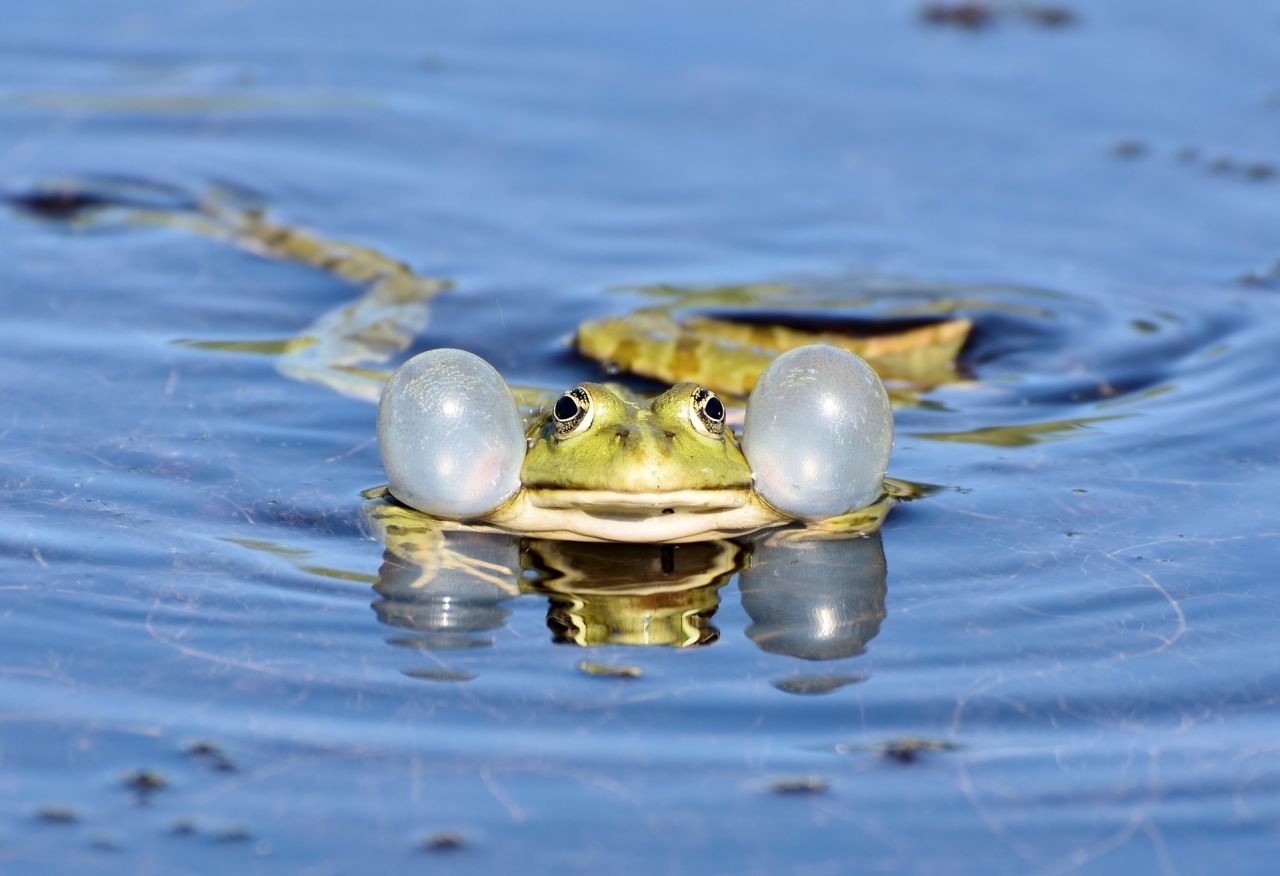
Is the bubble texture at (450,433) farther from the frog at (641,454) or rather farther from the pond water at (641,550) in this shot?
the pond water at (641,550)

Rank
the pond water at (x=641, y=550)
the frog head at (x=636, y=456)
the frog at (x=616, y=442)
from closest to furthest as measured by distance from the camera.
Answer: the pond water at (x=641, y=550)
the frog head at (x=636, y=456)
the frog at (x=616, y=442)

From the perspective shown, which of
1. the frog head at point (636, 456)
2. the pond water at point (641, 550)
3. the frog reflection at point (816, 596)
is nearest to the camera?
the pond water at point (641, 550)

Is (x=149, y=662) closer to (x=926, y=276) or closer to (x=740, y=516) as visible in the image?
(x=740, y=516)

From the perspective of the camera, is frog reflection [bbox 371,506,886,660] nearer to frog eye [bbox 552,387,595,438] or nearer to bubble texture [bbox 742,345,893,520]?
bubble texture [bbox 742,345,893,520]

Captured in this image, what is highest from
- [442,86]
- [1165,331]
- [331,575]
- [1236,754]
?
[442,86]

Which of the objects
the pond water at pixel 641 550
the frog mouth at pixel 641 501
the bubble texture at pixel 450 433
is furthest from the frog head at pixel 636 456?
the pond water at pixel 641 550

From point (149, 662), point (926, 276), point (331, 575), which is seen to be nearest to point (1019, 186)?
point (926, 276)

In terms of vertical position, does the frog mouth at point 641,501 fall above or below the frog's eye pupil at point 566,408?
below

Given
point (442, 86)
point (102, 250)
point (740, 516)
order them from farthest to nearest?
1. point (442, 86)
2. point (102, 250)
3. point (740, 516)
